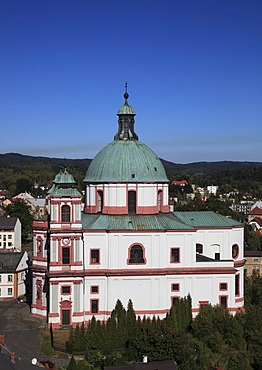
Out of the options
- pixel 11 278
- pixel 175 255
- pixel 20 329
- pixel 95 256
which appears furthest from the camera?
pixel 11 278

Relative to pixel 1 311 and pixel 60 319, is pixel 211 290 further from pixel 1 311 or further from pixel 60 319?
pixel 1 311

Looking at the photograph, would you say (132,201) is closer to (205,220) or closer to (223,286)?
(205,220)

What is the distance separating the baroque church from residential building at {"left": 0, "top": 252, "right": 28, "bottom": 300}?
8.55m

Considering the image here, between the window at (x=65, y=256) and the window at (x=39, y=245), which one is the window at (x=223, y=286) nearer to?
the window at (x=65, y=256)

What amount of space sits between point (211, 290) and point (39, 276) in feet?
49.1

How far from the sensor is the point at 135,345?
1524 inches

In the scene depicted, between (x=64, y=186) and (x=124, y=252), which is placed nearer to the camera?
(x=64, y=186)

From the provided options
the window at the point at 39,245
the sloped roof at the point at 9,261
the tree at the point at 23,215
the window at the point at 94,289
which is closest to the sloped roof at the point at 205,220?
the window at the point at 94,289

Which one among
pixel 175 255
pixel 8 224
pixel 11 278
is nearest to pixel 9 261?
pixel 11 278

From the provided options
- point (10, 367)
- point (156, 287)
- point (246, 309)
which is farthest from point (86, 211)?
point (10, 367)

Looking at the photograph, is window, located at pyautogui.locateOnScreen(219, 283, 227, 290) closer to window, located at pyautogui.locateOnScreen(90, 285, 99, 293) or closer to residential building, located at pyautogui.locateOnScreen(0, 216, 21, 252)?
window, located at pyautogui.locateOnScreen(90, 285, 99, 293)

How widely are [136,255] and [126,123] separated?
13.8m

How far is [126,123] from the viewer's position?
2202 inches

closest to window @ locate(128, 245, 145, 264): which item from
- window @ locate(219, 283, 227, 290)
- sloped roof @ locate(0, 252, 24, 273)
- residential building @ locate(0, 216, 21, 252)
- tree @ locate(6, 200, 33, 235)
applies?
window @ locate(219, 283, 227, 290)
